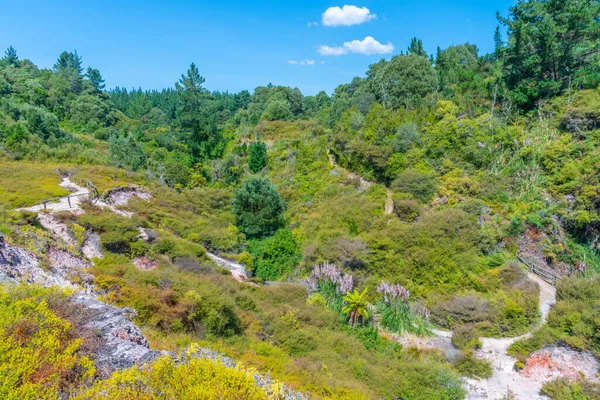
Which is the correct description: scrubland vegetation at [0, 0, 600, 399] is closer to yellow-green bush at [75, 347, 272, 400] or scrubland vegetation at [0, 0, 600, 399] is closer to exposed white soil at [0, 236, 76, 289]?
yellow-green bush at [75, 347, 272, 400]

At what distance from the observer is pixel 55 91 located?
54.9 metres

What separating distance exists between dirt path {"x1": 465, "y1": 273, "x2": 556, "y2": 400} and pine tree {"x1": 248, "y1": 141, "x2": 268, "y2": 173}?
2693 centimetres

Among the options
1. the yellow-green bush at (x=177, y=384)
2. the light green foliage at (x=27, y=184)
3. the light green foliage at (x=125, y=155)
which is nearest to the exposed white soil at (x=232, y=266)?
the light green foliage at (x=27, y=184)

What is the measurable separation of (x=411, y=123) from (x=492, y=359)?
18.0m

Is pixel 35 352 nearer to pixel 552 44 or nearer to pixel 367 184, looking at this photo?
pixel 367 184

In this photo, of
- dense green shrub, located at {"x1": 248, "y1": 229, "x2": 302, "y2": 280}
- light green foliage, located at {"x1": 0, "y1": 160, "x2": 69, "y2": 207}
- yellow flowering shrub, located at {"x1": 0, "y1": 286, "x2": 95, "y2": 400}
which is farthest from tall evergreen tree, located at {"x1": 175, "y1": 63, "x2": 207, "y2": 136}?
yellow flowering shrub, located at {"x1": 0, "y1": 286, "x2": 95, "y2": 400}

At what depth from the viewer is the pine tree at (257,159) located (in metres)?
36.3

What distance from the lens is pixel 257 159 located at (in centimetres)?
3634

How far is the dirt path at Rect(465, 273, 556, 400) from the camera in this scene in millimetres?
11531

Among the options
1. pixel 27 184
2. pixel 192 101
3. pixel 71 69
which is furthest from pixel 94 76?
pixel 27 184

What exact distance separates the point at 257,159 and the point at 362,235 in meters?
19.5

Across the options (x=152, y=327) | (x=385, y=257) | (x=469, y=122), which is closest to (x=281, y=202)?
(x=385, y=257)

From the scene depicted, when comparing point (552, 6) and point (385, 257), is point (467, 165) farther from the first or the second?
point (552, 6)

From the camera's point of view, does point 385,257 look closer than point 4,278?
No
